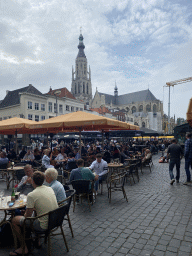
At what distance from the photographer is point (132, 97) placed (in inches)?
3706

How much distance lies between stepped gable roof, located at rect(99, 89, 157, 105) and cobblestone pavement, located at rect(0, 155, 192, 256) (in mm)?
87120

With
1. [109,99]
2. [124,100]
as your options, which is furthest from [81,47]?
[124,100]

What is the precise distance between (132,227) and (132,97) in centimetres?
9352

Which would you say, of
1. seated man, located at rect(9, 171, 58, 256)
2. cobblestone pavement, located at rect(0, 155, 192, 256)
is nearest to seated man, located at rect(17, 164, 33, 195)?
cobblestone pavement, located at rect(0, 155, 192, 256)

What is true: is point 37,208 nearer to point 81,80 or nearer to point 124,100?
point 81,80

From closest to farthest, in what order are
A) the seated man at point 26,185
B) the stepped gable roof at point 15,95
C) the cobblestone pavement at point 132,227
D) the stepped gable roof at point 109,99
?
the cobblestone pavement at point 132,227 → the seated man at point 26,185 → the stepped gable roof at point 15,95 → the stepped gable roof at point 109,99

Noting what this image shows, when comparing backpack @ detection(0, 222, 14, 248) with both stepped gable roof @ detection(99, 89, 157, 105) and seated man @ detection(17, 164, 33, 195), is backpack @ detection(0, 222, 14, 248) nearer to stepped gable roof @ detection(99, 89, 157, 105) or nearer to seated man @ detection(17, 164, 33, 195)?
seated man @ detection(17, 164, 33, 195)

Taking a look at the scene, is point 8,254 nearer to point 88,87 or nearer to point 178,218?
point 178,218

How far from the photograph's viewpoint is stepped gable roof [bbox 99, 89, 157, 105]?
89312 millimetres

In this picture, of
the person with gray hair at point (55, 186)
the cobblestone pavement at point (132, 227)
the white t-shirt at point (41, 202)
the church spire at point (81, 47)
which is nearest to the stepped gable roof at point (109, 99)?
the church spire at point (81, 47)

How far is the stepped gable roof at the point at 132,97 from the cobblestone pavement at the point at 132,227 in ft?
286

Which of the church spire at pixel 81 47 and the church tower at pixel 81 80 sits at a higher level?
the church spire at pixel 81 47

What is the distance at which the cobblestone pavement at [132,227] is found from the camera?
310cm

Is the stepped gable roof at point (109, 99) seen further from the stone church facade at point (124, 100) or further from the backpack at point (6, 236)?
the backpack at point (6, 236)
